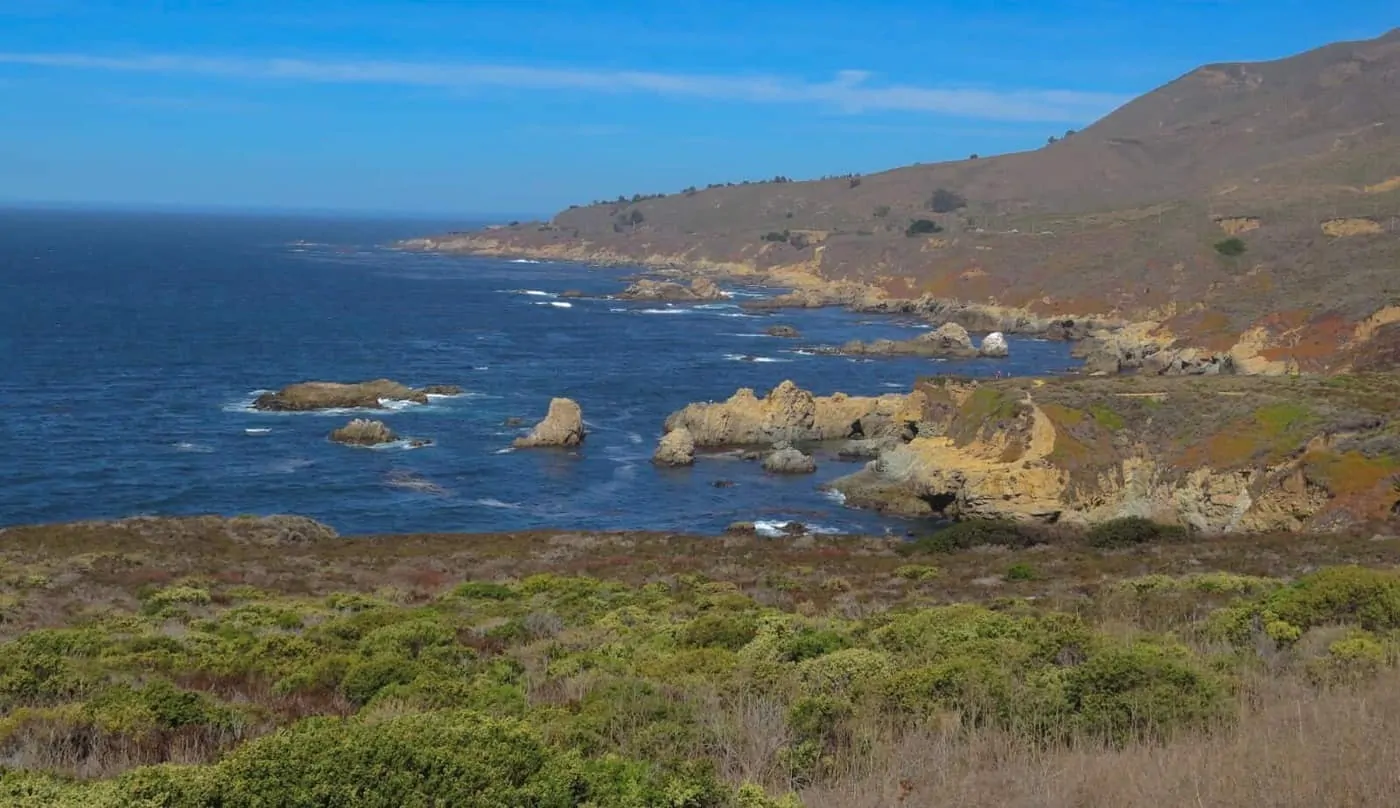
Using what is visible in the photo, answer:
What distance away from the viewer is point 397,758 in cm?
754

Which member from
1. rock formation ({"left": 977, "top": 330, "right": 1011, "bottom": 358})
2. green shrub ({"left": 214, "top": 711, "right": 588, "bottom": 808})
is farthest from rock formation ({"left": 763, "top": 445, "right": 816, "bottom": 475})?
green shrub ({"left": 214, "top": 711, "right": 588, "bottom": 808})

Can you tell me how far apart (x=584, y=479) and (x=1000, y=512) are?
20.3 m

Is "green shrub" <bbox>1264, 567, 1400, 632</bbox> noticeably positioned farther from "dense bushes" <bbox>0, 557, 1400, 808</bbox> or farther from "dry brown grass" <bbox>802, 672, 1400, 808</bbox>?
"dry brown grass" <bbox>802, 672, 1400, 808</bbox>

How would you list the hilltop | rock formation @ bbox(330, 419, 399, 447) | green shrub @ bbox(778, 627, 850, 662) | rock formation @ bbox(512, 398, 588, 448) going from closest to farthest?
1. green shrub @ bbox(778, 627, 850, 662)
2. rock formation @ bbox(330, 419, 399, 447)
3. rock formation @ bbox(512, 398, 588, 448)
4. the hilltop

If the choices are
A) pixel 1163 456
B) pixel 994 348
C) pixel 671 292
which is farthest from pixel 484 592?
pixel 671 292

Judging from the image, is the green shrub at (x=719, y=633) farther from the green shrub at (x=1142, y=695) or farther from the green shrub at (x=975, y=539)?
the green shrub at (x=975, y=539)

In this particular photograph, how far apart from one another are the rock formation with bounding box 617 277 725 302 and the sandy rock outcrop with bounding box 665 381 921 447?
84.0m

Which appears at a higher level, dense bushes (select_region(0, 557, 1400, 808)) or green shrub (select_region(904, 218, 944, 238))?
green shrub (select_region(904, 218, 944, 238))

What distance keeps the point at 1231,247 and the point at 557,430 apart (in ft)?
289

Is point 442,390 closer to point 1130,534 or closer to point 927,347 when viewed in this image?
point 927,347

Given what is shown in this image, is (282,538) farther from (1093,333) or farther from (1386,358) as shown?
(1093,333)

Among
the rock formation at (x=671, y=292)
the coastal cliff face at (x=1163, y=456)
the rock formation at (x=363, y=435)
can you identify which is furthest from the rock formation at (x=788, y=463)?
the rock formation at (x=671, y=292)

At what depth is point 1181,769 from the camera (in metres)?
7.38

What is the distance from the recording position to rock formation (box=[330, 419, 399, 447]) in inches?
2387
